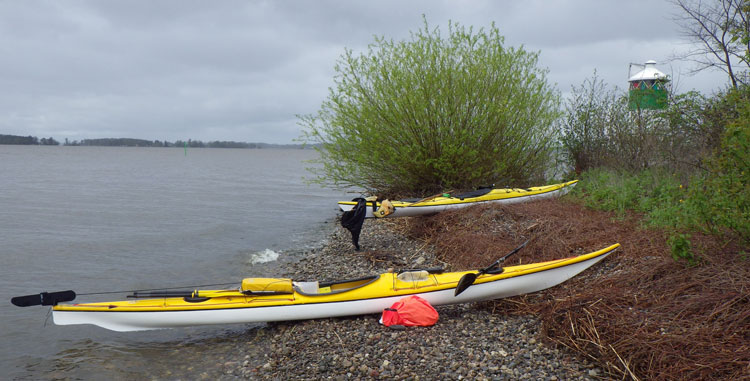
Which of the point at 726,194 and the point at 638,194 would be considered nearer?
the point at 726,194

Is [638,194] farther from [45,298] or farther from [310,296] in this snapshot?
[45,298]

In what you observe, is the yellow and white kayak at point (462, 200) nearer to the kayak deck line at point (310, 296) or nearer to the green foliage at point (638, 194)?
the green foliage at point (638, 194)

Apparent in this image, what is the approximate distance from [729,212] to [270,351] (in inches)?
204

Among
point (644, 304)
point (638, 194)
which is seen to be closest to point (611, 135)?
point (638, 194)

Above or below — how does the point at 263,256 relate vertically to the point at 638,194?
below

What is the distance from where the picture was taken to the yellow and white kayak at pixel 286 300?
5.45 m

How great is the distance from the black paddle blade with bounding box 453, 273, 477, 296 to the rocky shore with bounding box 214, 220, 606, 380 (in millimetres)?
346

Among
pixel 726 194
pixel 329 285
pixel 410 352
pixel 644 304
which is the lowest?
pixel 410 352

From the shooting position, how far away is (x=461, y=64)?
11125 millimetres

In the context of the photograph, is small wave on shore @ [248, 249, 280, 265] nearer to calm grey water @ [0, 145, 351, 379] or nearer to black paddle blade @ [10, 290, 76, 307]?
calm grey water @ [0, 145, 351, 379]

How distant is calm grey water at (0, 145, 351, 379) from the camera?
5781 mm

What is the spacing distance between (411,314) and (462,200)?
18.0 ft

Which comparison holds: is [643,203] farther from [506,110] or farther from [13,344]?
[13,344]

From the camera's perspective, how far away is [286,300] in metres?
5.53
